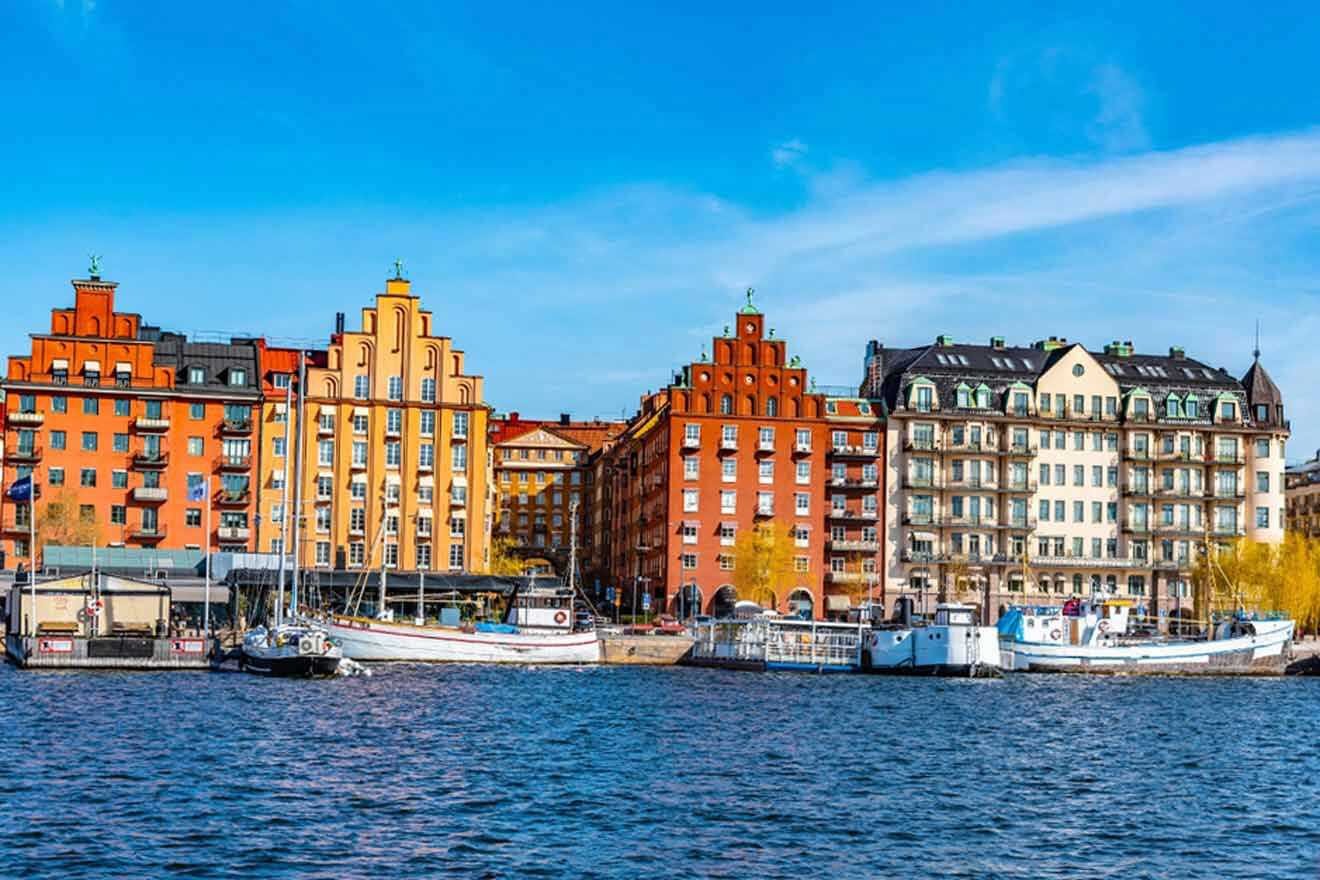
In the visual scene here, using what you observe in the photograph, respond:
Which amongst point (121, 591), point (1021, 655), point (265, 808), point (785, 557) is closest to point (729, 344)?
point (785, 557)

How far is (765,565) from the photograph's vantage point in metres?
150

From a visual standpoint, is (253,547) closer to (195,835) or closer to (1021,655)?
(1021,655)

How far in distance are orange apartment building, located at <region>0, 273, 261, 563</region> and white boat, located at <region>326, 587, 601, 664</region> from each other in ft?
102

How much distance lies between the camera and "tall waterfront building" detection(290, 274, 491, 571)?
148 meters

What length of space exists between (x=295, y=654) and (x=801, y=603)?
72.3 meters

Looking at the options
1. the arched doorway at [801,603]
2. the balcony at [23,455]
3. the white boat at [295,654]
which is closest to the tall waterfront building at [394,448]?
the balcony at [23,455]

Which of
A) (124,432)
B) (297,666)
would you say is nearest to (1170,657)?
(297,666)

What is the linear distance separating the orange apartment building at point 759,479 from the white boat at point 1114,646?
3125 cm

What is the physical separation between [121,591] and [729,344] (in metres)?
69.0

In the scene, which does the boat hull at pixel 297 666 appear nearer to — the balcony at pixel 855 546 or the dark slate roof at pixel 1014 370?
the balcony at pixel 855 546

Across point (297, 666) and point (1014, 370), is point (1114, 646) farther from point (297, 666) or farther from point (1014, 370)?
point (297, 666)

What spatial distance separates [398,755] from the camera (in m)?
58.0

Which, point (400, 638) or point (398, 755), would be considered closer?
point (398, 755)

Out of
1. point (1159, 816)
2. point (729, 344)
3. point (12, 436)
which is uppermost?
point (729, 344)
